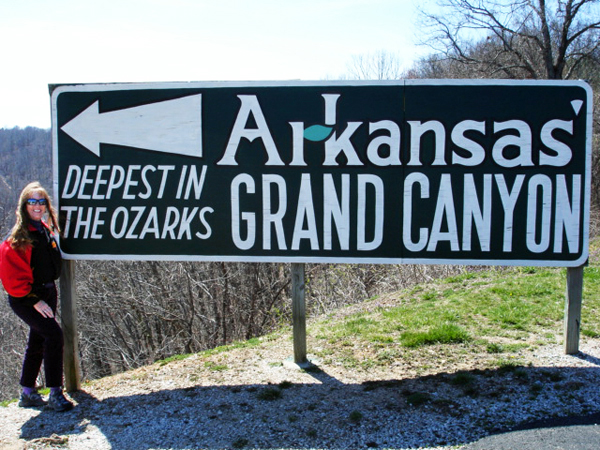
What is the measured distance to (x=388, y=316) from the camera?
22.6 feet

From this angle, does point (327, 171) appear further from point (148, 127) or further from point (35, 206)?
point (35, 206)

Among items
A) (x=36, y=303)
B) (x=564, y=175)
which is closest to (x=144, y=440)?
(x=36, y=303)

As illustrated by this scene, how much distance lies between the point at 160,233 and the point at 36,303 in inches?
48.1

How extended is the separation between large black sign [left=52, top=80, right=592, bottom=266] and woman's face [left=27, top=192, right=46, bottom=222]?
591mm

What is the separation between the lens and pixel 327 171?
190 inches

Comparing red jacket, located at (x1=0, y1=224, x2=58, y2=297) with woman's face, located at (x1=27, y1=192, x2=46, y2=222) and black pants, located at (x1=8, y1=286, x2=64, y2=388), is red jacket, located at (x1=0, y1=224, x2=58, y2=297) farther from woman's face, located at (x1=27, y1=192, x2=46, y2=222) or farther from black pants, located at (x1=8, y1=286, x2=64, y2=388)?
woman's face, located at (x1=27, y1=192, x2=46, y2=222)

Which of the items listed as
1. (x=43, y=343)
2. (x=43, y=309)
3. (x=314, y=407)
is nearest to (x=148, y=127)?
(x=43, y=309)

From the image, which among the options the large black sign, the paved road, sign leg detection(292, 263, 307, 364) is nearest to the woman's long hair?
the large black sign

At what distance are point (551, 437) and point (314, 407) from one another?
1.80m

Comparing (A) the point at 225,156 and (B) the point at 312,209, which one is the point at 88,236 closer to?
(A) the point at 225,156

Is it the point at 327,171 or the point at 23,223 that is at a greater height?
the point at 327,171

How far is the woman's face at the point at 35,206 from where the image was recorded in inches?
170

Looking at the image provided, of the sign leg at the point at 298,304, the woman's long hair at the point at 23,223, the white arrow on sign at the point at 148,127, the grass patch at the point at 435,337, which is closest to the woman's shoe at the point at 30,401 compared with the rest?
the woman's long hair at the point at 23,223

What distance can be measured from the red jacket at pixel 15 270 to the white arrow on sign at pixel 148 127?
1.24 meters
